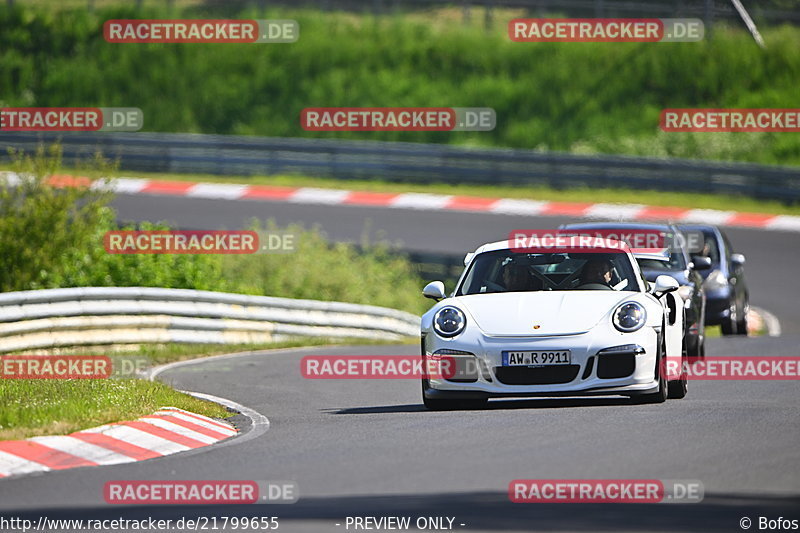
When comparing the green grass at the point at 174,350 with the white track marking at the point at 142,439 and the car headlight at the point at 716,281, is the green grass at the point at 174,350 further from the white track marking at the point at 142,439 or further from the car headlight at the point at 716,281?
the white track marking at the point at 142,439

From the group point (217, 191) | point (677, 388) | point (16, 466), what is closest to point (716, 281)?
point (677, 388)

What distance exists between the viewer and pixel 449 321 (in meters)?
10.6

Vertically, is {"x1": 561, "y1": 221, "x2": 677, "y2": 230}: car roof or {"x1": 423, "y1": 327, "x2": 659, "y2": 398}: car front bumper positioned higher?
{"x1": 561, "y1": 221, "x2": 677, "y2": 230}: car roof

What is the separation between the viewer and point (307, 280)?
24719mm

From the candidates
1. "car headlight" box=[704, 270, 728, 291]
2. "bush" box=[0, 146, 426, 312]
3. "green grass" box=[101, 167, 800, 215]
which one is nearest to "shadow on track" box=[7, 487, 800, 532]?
"car headlight" box=[704, 270, 728, 291]

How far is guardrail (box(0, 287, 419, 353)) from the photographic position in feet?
52.7

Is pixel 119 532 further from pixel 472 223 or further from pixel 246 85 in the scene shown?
pixel 246 85

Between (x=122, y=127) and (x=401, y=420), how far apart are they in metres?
30.5

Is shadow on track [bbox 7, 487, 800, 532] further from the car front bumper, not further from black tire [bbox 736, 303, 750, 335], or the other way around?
black tire [bbox 736, 303, 750, 335]

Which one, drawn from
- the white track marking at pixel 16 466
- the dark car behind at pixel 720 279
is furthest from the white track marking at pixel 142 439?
the dark car behind at pixel 720 279

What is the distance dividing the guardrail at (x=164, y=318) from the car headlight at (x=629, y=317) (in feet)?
25.4

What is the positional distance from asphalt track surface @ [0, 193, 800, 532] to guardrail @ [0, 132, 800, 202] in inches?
718

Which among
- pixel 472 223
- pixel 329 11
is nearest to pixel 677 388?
pixel 472 223

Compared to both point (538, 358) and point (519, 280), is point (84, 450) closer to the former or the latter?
point (538, 358)
